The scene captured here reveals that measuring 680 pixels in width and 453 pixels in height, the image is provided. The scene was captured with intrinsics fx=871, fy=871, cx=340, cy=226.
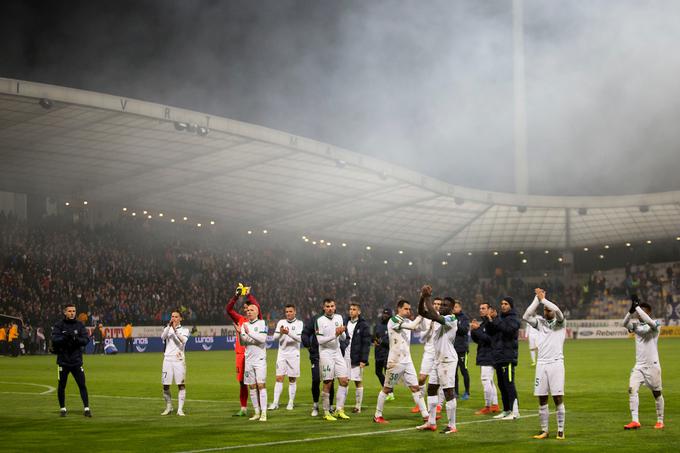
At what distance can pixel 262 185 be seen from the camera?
169 feet

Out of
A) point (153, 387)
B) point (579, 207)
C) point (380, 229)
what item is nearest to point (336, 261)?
point (380, 229)

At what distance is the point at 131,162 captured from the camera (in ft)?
150

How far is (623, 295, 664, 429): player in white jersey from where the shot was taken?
14.7 meters

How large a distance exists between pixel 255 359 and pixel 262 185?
35233 mm

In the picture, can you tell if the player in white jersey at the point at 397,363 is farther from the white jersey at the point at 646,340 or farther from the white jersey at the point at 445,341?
the white jersey at the point at 646,340

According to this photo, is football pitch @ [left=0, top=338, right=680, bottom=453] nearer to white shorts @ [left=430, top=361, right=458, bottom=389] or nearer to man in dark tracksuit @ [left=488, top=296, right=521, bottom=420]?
man in dark tracksuit @ [left=488, top=296, right=521, bottom=420]

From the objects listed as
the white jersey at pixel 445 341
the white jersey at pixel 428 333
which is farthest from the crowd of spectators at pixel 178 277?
the white jersey at pixel 445 341

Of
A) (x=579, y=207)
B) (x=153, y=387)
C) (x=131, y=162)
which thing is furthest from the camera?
Result: (x=579, y=207)

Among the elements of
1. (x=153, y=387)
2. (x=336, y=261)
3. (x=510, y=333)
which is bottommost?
(x=153, y=387)

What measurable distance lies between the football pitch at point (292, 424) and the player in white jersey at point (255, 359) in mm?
456

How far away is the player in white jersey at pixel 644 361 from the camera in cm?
1473

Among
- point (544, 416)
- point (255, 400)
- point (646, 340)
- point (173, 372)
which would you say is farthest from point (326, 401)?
point (646, 340)

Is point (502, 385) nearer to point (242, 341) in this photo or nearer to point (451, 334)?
point (451, 334)

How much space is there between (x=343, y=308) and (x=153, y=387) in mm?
40928
